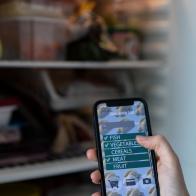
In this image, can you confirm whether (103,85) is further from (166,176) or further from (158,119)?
(166,176)

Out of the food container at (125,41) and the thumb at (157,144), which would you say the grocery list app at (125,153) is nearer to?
the thumb at (157,144)

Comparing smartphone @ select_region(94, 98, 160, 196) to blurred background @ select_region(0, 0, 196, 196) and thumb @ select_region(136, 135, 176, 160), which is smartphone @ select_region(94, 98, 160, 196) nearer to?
thumb @ select_region(136, 135, 176, 160)

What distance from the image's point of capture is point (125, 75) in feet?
4.61

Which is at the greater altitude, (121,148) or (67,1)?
(67,1)

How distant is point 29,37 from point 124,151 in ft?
1.44

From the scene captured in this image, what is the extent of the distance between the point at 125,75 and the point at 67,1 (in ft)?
1.05

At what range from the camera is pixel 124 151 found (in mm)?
854

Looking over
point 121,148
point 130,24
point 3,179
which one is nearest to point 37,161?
point 3,179

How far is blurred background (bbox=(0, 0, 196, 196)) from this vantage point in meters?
1.11

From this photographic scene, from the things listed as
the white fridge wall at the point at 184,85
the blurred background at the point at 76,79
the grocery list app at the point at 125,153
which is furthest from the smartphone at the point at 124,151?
the white fridge wall at the point at 184,85

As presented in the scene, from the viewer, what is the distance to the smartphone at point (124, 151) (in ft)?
2.76

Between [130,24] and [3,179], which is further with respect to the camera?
[130,24]

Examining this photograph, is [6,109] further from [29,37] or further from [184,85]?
[184,85]

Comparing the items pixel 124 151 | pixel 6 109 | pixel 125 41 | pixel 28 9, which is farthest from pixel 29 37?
pixel 124 151
